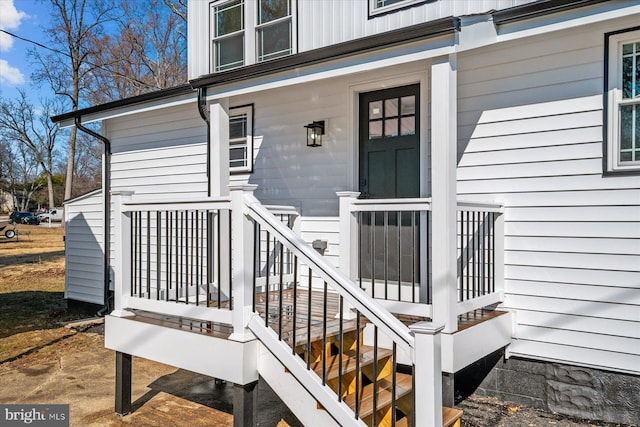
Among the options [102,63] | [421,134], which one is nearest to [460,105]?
[421,134]

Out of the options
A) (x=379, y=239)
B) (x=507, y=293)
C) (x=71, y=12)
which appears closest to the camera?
(x=507, y=293)

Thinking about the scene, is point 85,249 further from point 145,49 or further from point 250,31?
point 145,49

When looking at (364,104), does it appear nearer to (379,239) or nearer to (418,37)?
(379,239)

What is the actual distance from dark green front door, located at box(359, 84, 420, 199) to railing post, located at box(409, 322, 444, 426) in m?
2.75

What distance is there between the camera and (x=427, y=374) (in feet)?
7.84

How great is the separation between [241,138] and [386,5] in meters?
2.45

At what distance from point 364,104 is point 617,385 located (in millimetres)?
3554

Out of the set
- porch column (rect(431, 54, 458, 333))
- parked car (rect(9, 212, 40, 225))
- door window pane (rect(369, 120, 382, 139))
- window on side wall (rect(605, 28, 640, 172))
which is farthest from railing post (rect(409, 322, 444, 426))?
parked car (rect(9, 212, 40, 225))

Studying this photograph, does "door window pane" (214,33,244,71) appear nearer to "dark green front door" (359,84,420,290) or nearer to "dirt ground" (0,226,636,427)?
"dark green front door" (359,84,420,290)

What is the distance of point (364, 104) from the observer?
5426 mm

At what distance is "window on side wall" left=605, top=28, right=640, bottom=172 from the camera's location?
3818 millimetres

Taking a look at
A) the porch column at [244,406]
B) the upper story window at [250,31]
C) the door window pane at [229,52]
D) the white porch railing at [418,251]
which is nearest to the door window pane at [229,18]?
the upper story window at [250,31]

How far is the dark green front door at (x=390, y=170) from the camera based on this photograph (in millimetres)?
5012

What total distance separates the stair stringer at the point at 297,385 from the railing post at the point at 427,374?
40cm
